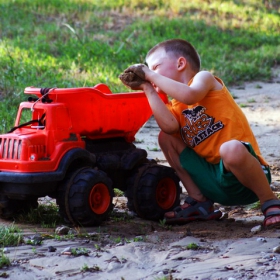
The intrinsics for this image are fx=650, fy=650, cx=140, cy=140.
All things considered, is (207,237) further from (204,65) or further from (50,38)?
(50,38)

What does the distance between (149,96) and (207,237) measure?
0.83m

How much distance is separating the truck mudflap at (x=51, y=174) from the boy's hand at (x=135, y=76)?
0.45m

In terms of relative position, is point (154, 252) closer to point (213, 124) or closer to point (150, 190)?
point (150, 190)

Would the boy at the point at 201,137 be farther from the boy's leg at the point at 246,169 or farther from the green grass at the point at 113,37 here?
the green grass at the point at 113,37

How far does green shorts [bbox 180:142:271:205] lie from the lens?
3.64m

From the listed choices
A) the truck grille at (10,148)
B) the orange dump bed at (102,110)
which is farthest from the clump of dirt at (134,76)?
the truck grille at (10,148)

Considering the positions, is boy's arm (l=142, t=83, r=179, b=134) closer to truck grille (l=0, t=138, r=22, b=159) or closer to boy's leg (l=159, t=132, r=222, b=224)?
boy's leg (l=159, t=132, r=222, b=224)

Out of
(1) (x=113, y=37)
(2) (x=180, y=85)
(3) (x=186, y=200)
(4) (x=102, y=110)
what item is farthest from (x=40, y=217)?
(1) (x=113, y=37)

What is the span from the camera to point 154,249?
3064mm

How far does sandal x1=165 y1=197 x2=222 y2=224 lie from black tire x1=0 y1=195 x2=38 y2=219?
31.2 inches

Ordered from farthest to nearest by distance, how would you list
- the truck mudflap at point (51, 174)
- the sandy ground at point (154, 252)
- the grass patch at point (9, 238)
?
the truck mudflap at point (51, 174), the grass patch at point (9, 238), the sandy ground at point (154, 252)

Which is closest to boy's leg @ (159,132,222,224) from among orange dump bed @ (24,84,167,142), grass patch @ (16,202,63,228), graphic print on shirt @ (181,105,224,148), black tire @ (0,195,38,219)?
graphic print on shirt @ (181,105,224,148)

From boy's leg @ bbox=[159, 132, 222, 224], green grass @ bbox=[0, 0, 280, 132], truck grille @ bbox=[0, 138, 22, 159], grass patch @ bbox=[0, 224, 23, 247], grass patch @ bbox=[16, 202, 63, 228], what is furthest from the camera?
green grass @ bbox=[0, 0, 280, 132]

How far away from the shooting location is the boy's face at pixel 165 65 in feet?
12.2
